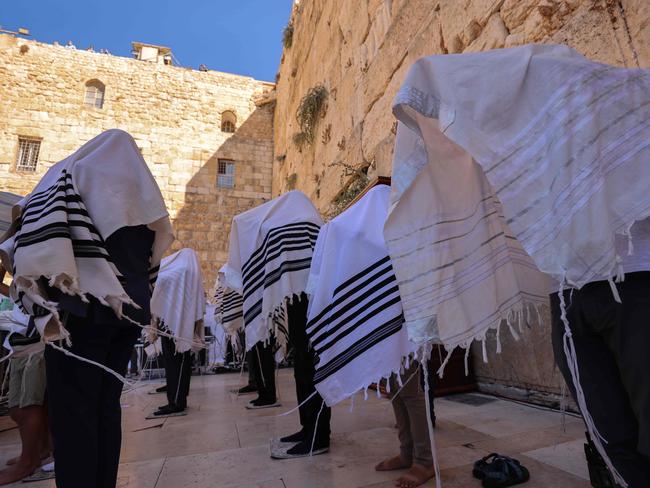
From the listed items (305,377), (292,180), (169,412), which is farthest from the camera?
(292,180)

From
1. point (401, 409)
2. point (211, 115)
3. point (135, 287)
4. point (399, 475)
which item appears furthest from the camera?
point (211, 115)

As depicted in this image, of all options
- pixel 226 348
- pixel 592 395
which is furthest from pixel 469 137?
pixel 226 348

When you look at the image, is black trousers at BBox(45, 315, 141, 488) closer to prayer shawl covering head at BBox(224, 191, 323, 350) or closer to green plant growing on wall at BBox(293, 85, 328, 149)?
prayer shawl covering head at BBox(224, 191, 323, 350)

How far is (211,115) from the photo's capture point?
44.8 feet

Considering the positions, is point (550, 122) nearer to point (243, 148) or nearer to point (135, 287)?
point (135, 287)

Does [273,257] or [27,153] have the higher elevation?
[27,153]

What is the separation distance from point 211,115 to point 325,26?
6.97m

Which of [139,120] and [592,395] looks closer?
[592,395]

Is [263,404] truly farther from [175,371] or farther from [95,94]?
[95,94]

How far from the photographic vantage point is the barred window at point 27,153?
11680mm

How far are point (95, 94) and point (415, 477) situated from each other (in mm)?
15123

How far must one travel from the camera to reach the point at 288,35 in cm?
1168

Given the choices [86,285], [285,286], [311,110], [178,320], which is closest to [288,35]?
[311,110]

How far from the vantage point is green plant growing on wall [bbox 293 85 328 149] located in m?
7.94
